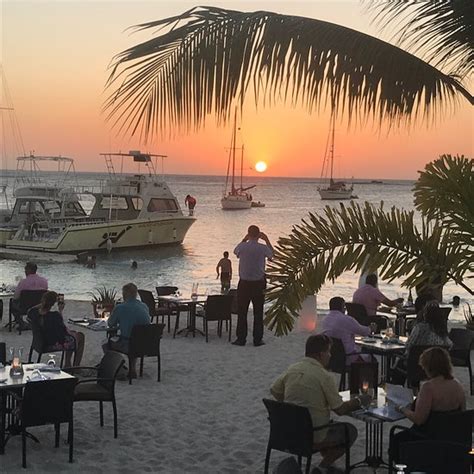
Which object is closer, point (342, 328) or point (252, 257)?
point (342, 328)

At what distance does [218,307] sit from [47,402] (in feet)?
20.1

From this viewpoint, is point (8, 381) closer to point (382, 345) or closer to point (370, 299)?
point (382, 345)

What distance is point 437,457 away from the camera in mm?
4344

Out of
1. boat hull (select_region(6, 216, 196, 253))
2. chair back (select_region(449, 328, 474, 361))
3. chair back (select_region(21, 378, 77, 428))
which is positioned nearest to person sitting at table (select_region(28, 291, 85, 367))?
chair back (select_region(21, 378, 77, 428))

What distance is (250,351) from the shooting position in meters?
11.3

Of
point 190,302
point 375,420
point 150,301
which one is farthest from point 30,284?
point 375,420

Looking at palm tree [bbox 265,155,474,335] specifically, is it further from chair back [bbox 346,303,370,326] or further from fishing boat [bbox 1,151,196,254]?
fishing boat [bbox 1,151,196,254]

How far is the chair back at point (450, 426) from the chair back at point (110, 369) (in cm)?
291

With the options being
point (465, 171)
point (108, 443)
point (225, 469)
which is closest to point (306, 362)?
point (225, 469)

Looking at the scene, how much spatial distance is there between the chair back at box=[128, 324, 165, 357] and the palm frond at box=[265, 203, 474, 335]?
4.36 m

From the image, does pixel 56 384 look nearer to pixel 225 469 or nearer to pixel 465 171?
pixel 225 469

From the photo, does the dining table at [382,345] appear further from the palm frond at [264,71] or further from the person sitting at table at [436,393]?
the palm frond at [264,71]

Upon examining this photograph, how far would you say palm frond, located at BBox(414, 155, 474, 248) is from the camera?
453 cm

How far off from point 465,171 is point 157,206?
1379 inches
